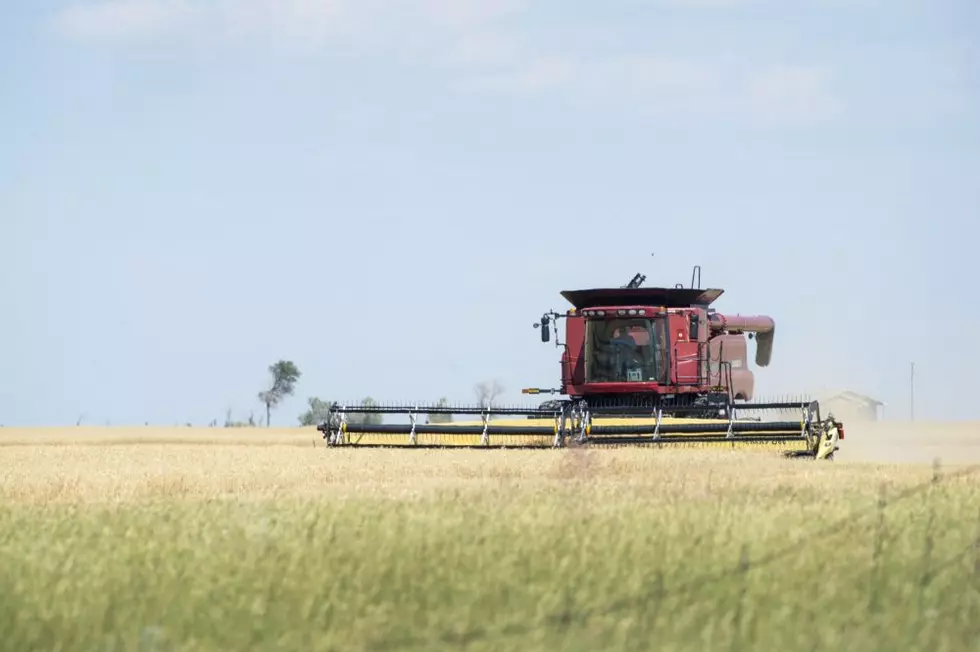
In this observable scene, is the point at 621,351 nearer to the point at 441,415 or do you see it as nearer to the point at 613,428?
the point at 613,428

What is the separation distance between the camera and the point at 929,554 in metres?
8.58

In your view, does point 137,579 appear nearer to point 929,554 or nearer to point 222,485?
point 929,554

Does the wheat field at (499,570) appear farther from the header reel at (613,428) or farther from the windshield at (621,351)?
the windshield at (621,351)

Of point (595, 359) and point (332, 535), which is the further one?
point (595, 359)

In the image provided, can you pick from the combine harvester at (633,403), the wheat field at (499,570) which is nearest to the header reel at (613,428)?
the combine harvester at (633,403)

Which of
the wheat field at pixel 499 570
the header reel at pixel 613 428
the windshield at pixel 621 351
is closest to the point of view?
the wheat field at pixel 499 570

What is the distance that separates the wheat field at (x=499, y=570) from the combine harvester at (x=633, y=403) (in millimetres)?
11316

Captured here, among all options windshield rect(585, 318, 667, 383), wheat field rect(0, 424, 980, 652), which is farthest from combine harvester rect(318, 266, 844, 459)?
wheat field rect(0, 424, 980, 652)

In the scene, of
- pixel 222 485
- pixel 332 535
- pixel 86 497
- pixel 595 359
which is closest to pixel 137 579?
pixel 332 535

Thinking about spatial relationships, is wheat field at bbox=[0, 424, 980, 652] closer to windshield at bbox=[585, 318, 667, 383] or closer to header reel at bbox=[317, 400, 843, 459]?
header reel at bbox=[317, 400, 843, 459]

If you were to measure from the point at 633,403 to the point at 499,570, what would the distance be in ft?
66.1

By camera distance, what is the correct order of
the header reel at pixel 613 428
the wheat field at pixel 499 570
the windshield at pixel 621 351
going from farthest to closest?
the windshield at pixel 621 351, the header reel at pixel 613 428, the wheat field at pixel 499 570

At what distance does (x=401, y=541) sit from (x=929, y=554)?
295cm

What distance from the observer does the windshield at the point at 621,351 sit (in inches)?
1084
